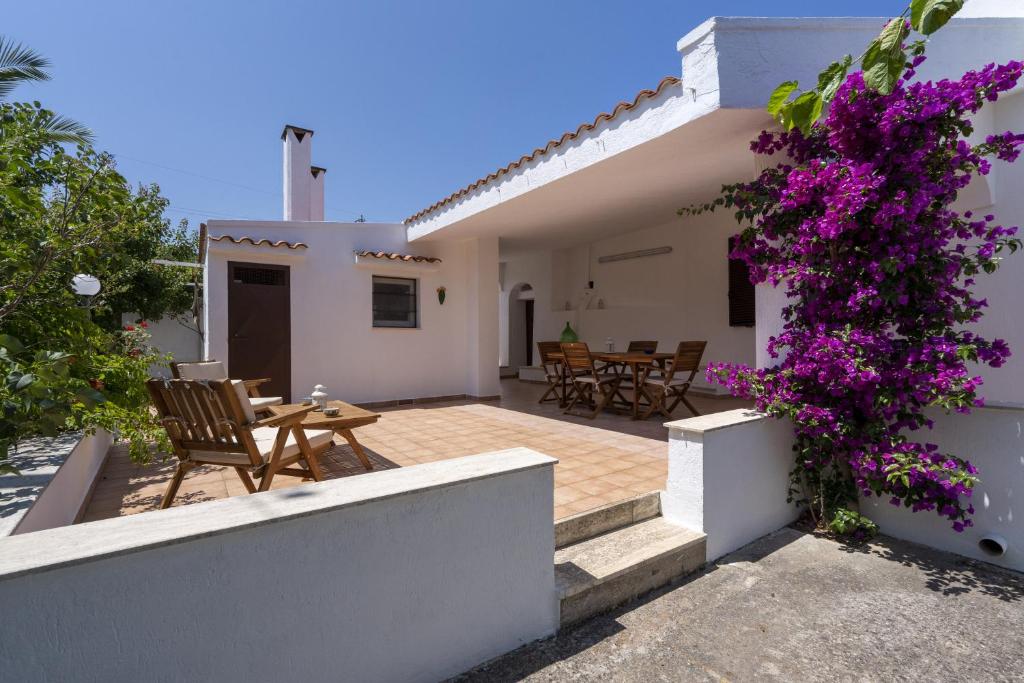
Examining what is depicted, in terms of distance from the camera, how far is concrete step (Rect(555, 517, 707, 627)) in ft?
7.40

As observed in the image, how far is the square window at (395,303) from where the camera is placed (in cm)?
746

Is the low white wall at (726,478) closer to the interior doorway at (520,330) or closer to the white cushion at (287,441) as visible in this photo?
the white cushion at (287,441)

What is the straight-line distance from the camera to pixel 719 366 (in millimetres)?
3338

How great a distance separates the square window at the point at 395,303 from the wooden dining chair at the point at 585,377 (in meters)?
2.69

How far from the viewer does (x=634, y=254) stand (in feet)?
29.1

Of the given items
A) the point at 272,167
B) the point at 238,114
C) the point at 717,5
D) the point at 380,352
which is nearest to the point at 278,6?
the point at 272,167

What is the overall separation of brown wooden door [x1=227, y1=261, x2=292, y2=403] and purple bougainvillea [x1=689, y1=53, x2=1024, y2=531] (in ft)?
19.5

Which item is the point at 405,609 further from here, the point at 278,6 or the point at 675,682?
the point at 278,6

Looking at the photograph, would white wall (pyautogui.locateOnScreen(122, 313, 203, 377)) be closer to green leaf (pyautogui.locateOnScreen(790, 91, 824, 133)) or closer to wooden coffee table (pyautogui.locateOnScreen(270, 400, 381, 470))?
wooden coffee table (pyautogui.locateOnScreen(270, 400, 381, 470))

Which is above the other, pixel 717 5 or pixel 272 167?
pixel 272 167

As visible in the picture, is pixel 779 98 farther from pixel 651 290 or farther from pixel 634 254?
pixel 634 254

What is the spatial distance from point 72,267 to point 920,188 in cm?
456

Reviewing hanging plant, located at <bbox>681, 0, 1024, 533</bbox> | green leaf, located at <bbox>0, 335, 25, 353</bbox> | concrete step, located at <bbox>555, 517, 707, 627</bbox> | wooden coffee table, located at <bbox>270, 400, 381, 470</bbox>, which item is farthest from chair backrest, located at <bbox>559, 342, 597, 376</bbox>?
green leaf, located at <bbox>0, 335, 25, 353</bbox>

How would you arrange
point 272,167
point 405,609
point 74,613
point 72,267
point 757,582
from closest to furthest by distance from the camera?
point 74,613
point 405,609
point 72,267
point 757,582
point 272,167
